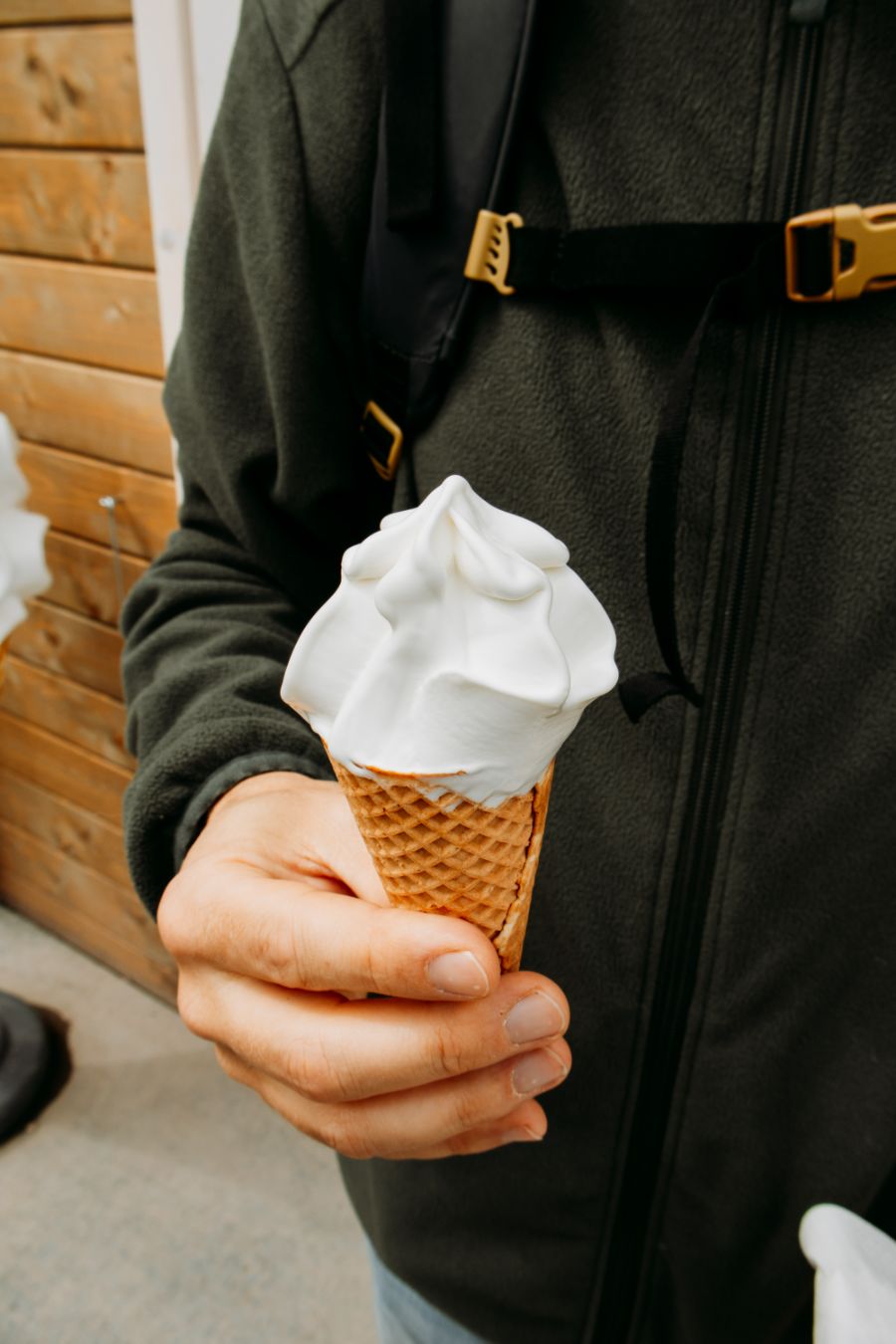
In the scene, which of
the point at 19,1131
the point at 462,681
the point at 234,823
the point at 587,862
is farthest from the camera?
the point at 19,1131

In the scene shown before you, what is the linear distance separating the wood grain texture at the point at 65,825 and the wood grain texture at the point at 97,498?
0.81 meters

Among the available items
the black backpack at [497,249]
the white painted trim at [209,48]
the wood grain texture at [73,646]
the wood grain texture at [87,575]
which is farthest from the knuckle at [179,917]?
the wood grain texture at [73,646]

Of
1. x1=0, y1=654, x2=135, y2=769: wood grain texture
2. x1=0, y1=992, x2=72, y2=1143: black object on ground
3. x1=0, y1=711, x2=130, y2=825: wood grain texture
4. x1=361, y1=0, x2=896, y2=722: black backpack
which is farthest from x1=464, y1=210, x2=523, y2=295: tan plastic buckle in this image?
x1=0, y1=992, x2=72, y2=1143: black object on ground

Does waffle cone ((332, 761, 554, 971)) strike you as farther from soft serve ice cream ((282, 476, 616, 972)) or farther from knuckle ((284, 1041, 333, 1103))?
knuckle ((284, 1041, 333, 1103))

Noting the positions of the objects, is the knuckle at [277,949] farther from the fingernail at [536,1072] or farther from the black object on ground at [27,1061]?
the black object on ground at [27,1061]

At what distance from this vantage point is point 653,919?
2.57 ft

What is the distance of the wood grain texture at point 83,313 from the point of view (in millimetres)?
1853

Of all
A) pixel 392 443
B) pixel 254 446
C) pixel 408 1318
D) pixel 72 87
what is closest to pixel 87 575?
pixel 72 87

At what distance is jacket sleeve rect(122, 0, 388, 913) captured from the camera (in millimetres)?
805

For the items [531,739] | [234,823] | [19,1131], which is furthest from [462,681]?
[19,1131]

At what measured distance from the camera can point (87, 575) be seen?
222 centimetres

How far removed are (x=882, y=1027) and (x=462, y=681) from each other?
0.50 meters

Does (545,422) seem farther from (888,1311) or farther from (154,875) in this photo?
(888,1311)

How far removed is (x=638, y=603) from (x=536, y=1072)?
356 mm
